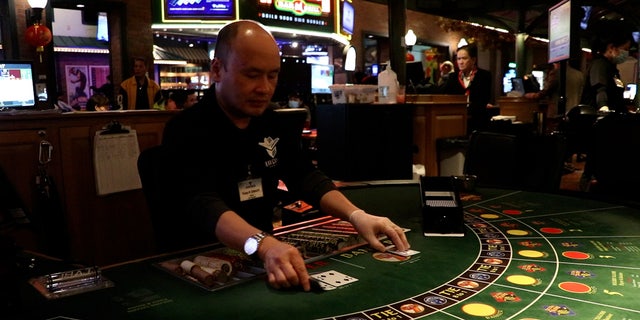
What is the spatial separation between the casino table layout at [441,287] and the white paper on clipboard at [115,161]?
6.97 feet

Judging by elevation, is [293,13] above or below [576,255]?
above

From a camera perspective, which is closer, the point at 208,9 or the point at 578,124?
the point at 578,124

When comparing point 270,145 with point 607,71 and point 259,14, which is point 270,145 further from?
point 259,14

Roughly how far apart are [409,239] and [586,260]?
1.65 ft

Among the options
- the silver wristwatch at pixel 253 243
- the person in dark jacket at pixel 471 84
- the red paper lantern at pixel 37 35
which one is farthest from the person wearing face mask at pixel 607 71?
the red paper lantern at pixel 37 35

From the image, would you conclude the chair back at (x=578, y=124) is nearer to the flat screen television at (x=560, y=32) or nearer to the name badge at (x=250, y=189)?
the flat screen television at (x=560, y=32)

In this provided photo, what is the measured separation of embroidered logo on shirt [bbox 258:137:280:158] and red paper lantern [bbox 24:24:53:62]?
6234mm

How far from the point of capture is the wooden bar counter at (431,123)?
543cm

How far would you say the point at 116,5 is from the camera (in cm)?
791

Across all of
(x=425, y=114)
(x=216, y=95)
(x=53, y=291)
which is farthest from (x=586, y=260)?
(x=425, y=114)

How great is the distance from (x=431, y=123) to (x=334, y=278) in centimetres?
432

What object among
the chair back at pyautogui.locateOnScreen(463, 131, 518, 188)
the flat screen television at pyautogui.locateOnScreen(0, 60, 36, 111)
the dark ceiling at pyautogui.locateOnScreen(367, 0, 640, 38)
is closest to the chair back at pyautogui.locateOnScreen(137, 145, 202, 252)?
the chair back at pyautogui.locateOnScreen(463, 131, 518, 188)

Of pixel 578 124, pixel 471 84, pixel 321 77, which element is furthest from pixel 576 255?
pixel 321 77

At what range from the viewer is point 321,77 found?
985 centimetres
